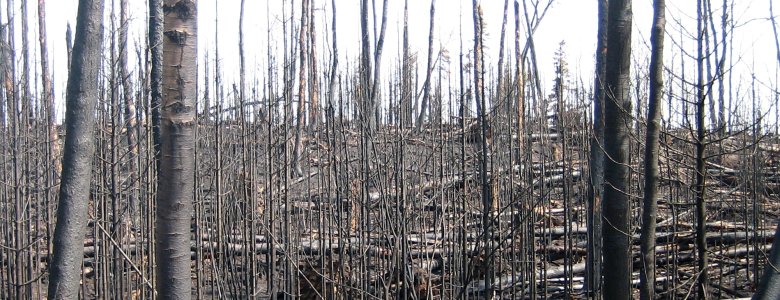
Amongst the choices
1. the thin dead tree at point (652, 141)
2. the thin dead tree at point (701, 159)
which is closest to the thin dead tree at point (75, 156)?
the thin dead tree at point (652, 141)

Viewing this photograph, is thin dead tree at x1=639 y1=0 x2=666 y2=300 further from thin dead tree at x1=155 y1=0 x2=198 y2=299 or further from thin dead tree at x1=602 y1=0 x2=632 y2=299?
thin dead tree at x1=155 y1=0 x2=198 y2=299

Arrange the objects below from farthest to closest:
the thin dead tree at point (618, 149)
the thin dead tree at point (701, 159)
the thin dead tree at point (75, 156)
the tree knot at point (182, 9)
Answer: the thin dead tree at point (618, 149), the thin dead tree at point (701, 159), the thin dead tree at point (75, 156), the tree knot at point (182, 9)

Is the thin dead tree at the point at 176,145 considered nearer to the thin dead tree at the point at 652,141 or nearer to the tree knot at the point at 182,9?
the tree knot at the point at 182,9

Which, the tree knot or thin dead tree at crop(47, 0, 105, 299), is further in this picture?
thin dead tree at crop(47, 0, 105, 299)

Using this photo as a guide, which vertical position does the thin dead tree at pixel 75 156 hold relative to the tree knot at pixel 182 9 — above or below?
below

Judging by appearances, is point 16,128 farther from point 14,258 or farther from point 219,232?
point 219,232

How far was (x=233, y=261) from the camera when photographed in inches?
→ 173

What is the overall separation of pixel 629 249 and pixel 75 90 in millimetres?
3376

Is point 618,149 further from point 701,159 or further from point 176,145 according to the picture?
point 176,145

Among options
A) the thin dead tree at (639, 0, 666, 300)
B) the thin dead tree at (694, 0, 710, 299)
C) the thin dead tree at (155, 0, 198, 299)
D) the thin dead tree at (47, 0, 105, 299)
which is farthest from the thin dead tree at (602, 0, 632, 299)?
the thin dead tree at (47, 0, 105, 299)

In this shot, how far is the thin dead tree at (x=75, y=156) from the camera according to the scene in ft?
12.7

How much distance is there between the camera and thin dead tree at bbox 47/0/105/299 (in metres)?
3.86

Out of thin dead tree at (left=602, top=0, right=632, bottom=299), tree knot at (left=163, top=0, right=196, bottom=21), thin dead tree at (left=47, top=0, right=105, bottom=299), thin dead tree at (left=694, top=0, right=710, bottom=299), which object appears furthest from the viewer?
thin dead tree at (left=602, top=0, right=632, bottom=299)

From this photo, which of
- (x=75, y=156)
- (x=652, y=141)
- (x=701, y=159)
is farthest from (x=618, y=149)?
(x=75, y=156)
